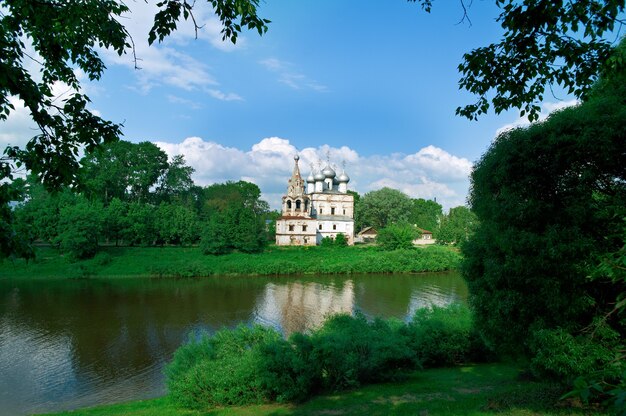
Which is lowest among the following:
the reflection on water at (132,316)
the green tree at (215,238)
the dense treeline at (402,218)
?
the reflection on water at (132,316)

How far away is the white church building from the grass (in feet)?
117

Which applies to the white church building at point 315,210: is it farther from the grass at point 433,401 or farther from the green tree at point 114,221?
the grass at point 433,401

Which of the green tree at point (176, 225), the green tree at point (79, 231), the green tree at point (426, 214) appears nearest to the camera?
the green tree at point (79, 231)

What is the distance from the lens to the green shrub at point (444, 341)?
12.8 meters

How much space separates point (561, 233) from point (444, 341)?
6.70 m

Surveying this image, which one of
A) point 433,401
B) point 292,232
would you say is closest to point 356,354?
point 433,401

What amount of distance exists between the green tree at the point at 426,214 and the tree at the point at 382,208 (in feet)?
17.4

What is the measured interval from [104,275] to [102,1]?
32.3 meters

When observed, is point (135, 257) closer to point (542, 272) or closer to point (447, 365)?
point (447, 365)

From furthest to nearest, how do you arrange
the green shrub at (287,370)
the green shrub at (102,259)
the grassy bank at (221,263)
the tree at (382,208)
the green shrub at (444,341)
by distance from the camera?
the tree at (382,208), the green shrub at (102,259), the grassy bank at (221,263), the green shrub at (444,341), the green shrub at (287,370)

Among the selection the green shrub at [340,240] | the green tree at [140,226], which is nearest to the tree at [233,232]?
the green tree at [140,226]

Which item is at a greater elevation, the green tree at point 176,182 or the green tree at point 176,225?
the green tree at point 176,182

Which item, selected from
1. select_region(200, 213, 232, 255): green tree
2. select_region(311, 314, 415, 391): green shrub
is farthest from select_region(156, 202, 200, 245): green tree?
select_region(311, 314, 415, 391): green shrub

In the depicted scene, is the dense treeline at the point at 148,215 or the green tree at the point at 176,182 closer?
the dense treeline at the point at 148,215
